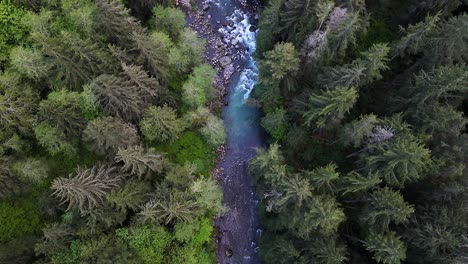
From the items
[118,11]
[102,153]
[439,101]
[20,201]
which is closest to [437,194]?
[439,101]

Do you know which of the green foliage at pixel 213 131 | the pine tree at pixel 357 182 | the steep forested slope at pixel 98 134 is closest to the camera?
the pine tree at pixel 357 182

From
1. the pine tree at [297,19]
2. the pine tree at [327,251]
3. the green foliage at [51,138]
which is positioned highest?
the pine tree at [297,19]

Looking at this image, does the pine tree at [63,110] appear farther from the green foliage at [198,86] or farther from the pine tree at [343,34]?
the pine tree at [343,34]

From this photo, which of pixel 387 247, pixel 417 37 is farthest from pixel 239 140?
pixel 417 37

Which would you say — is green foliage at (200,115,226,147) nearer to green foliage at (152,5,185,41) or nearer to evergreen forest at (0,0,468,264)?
evergreen forest at (0,0,468,264)

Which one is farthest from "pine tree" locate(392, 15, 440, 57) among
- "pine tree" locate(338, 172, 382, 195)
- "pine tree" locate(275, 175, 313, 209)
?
"pine tree" locate(275, 175, 313, 209)

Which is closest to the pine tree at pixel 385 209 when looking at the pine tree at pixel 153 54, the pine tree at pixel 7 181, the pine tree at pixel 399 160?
the pine tree at pixel 399 160
